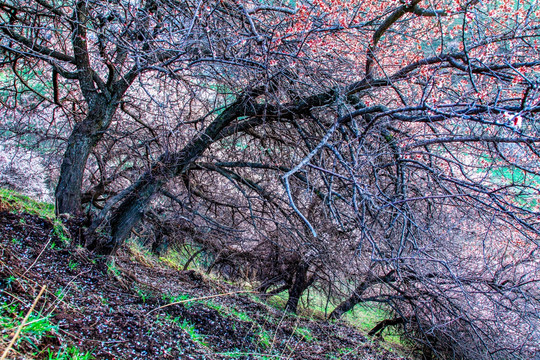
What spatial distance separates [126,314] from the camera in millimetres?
2969

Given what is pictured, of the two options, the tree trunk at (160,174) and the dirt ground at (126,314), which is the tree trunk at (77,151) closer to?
the tree trunk at (160,174)

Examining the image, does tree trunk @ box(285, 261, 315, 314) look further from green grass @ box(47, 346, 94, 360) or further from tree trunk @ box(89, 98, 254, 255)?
green grass @ box(47, 346, 94, 360)

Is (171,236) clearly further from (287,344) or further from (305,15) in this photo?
(305,15)

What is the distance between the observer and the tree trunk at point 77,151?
532 cm

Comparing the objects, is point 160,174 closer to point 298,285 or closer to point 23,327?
point 298,285

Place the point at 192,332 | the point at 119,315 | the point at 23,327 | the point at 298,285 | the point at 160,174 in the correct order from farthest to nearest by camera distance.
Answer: the point at 298,285 < the point at 160,174 < the point at 192,332 < the point at 119,315 < the point at 23,327

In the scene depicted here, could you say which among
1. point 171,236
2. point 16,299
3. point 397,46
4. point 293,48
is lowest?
point 16,299

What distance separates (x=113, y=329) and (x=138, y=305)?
2.43ft

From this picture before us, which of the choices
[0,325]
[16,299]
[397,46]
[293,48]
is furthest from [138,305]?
[397,46]

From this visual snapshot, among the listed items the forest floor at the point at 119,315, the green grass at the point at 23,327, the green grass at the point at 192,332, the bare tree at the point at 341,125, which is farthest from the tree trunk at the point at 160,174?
the green grass at the point at 23,327

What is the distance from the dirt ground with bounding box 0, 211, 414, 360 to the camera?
7.70 feet

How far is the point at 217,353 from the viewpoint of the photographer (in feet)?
9.44

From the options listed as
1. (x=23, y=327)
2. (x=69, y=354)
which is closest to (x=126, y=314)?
(x=69, y=354)

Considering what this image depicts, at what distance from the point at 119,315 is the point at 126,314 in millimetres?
80
